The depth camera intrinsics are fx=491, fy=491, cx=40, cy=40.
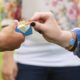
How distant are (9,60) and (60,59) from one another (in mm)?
198

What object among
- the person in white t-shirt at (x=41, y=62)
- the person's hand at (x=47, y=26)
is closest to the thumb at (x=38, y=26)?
the person's hand at (x=47, y=26)

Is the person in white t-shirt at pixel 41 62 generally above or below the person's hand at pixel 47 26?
below

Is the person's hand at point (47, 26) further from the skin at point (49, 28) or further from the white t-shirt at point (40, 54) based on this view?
the white t-shirt at point (40, 54)

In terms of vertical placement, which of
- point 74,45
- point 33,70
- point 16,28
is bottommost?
point 33,70

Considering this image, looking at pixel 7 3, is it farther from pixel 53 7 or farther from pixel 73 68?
pixel 73 68

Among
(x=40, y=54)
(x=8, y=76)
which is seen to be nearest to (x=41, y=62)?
(x=40, y=54)

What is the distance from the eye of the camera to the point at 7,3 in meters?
1.92

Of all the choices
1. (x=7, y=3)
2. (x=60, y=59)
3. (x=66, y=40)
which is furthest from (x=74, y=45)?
(x=7, y=3)

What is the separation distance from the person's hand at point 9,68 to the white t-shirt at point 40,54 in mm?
26

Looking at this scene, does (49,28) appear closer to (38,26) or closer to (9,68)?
(38,26)

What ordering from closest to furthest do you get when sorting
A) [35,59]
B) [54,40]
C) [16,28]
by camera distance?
1. [16,28]
2. [54,40]
3. [35,59]

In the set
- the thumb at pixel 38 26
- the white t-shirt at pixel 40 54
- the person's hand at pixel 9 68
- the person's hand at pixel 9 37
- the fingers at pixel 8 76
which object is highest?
the thumb at pixel 38 26

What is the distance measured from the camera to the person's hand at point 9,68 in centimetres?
189

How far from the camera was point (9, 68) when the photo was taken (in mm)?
1887
